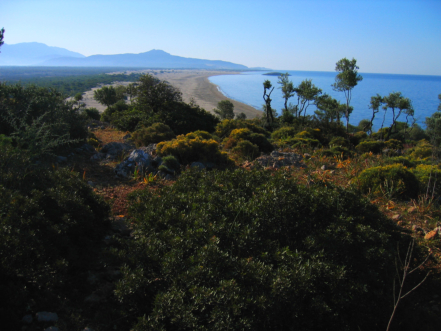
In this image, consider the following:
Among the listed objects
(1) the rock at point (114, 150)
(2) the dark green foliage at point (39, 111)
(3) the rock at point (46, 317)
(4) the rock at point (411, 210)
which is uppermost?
(2) the dark green foliage at point (39, 111)

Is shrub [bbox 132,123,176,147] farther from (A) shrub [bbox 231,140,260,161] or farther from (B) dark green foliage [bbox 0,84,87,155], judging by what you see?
(A) shrub [bbox 231,140,260,161]

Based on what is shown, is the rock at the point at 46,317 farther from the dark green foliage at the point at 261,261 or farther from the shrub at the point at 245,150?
the shrub at the point at 245,150

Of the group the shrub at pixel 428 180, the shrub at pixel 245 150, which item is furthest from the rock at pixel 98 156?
the shrub at pixel 428 180

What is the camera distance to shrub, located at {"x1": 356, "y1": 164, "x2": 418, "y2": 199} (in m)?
5.89

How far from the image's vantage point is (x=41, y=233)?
2.99 meters

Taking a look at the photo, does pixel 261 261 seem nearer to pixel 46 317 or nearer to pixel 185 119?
pixel 46 317

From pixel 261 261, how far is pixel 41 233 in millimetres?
2336

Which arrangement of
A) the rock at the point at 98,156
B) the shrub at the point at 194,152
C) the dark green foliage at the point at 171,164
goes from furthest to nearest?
1. the rock at the point at 98,156
2. the shrub at the point at 194,152
3. the dark green foliage at the point at 171,164

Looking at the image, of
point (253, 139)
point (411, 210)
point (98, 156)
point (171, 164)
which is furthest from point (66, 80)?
point (411, 210)

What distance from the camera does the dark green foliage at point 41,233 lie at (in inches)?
102

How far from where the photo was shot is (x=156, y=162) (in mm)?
7594

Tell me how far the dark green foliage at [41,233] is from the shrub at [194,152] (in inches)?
152

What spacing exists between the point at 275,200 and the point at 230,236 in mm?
728

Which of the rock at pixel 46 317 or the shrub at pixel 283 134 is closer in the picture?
the rock at pixel 46 317
